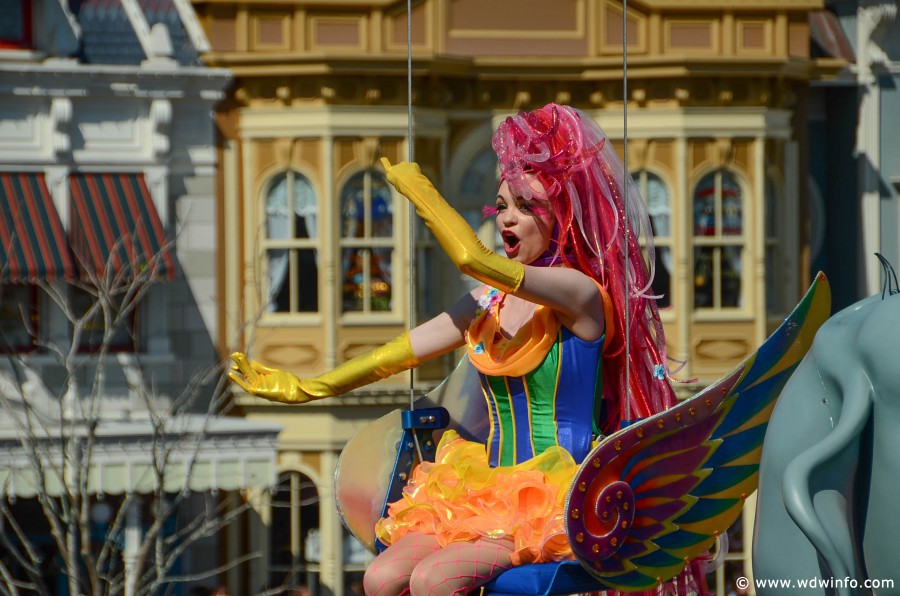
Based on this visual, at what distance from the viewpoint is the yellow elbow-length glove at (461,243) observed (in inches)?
208

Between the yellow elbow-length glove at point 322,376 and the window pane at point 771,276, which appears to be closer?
the yellow elbow-length glove at point 322,376

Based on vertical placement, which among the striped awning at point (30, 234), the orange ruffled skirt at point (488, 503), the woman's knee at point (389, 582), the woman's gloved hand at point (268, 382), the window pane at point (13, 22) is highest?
the window pane at point (13, 22)

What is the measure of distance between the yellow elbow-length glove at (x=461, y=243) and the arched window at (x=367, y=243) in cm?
992

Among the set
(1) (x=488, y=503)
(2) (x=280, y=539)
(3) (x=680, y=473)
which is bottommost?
(2) (x=280, y=539)

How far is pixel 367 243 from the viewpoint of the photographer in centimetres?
1530

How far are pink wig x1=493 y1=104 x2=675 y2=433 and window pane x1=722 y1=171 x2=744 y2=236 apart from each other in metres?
10.2

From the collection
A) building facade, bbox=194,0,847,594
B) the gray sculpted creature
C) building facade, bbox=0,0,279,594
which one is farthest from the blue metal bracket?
building facade, bbox=194,0,847,594

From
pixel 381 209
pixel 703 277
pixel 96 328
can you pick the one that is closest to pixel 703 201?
pixel 703 277

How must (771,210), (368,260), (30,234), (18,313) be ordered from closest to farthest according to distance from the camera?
1. (30,234)
2. (18,313)
3. (368,260)
4. (771,210)

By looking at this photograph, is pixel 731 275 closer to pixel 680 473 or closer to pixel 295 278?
pixel 295 278

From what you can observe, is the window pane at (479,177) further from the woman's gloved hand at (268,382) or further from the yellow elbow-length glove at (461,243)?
the yellow elbow-length glove at (461,243)

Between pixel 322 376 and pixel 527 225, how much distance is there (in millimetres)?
820

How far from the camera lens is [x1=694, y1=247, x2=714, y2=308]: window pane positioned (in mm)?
15953

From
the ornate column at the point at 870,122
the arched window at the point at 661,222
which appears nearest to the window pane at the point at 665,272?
the arched window at the point at 661,222
